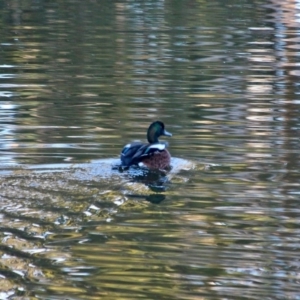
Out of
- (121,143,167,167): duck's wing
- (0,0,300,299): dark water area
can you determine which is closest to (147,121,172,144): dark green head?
(0,0,300,299): dark water area

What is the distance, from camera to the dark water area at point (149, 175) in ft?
22.6

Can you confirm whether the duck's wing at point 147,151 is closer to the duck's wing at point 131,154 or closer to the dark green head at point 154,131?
the duck's wing at point 131,154

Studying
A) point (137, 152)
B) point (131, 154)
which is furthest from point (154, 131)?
point (131, 154)

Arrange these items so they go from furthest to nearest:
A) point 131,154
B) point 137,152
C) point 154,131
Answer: point 154,131, point 137,152, point 131,154

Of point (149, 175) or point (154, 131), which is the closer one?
point (149, 175)

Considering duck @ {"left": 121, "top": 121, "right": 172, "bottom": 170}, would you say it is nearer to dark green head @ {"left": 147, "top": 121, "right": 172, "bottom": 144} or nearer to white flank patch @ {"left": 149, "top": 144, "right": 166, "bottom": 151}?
white flank patch @ {"left": 149, "top": 144, "right": 166, "bottom": 151}

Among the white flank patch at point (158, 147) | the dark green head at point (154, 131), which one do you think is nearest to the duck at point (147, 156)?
the white flank patch at point (158, 147)

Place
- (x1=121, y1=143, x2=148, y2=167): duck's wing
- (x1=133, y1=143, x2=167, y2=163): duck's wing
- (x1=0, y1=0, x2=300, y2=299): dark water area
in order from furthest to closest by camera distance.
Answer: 1. (x1=133, y1=143, x2=167, y2=163): duck's wing
2. (x1=121, y1=143, x2=148, y2=167): duck's wing
3. (x1=0, y1=0, x2=300, y2=299): dark water area

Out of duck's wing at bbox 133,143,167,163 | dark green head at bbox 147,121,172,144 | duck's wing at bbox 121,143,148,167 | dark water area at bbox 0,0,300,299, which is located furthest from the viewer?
dark green head at bbox 147,121,172,144

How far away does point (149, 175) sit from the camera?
10117 mm

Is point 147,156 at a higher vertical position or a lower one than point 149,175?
higher

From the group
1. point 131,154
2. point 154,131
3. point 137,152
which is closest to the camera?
point 131,154

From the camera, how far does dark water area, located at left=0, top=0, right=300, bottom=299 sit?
690 centimetres

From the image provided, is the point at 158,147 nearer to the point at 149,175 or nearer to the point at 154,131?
the point at 149,175
